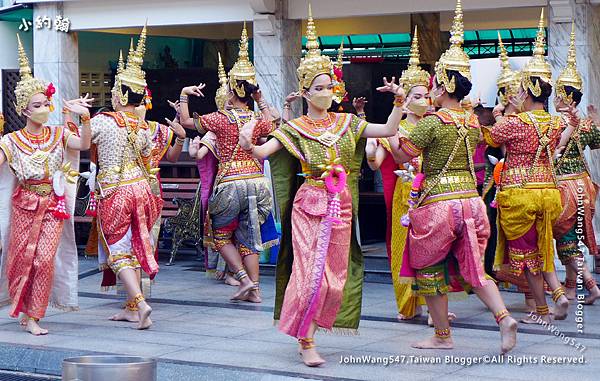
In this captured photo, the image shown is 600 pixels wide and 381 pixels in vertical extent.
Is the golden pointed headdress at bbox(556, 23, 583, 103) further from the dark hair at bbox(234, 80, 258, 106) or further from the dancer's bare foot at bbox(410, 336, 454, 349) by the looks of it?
the dark hair at bbox(234, 80, 258, 106)

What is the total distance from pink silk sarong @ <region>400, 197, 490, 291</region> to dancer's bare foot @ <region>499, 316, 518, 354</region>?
284 millimetres

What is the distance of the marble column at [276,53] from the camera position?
13.1 meters

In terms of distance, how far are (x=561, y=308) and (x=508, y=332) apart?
1.42m

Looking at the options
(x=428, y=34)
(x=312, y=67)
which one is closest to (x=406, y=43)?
(x=428, y=34)

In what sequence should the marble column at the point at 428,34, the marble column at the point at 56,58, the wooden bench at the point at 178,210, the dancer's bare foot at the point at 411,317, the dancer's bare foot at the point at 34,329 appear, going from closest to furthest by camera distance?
1. the dancer's bare foot at the point at 34,329
2. the dancer's bare foot at the point at 411,317
3. the wooden bench at the point at 178,210
4. the marble column at the point at 56,58
5. the marble column at the point at 428,34

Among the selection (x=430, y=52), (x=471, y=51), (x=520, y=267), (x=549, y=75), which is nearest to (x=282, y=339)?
(x=520, y=267)

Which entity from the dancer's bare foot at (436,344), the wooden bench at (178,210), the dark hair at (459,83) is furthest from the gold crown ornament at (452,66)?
the wooden bench at (178,210)

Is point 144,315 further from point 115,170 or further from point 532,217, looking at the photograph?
point 532,217

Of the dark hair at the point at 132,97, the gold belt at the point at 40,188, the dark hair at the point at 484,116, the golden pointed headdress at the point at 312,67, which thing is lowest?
the gold belt at the point at 40,188

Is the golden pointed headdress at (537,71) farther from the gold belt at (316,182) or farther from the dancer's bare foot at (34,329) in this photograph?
the dancer's bare foot at (34,329)

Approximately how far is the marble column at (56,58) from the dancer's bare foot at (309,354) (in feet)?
26.7

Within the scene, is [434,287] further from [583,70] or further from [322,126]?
[583,70]

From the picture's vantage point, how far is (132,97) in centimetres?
916

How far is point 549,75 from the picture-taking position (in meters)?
8.56
